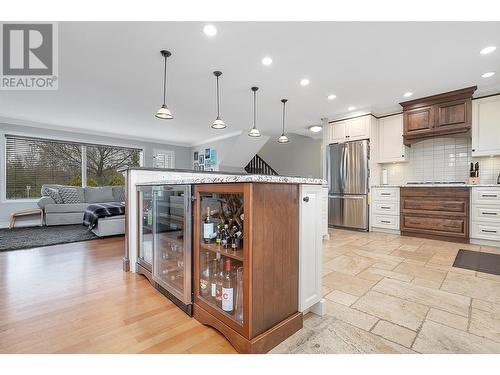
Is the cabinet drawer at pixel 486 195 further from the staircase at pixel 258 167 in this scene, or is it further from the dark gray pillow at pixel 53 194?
the dark gray pillow at pixel 53 194

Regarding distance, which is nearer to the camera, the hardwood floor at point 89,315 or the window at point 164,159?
the hardwood floor at point 89,315

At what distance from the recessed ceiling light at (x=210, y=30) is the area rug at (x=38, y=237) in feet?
12.0

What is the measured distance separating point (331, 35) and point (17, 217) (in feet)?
23.5

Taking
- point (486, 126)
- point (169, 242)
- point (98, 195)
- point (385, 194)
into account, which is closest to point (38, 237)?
point (98, 195)

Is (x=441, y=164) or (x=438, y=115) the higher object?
(x=438, y=115)

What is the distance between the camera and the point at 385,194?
441 centimetres

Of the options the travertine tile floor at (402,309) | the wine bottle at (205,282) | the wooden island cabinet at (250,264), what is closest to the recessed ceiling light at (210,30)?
the wooden island cabinet at (250,264)

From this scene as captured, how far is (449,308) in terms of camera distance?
1.65m

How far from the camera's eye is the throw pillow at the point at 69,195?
5.41 meters

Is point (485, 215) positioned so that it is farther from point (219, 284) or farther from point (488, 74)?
point (219, 284)

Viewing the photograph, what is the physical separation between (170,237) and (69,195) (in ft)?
16.6

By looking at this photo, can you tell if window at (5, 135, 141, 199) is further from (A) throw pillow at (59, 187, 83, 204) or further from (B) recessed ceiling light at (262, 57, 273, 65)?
(B) recessed ceiling light at (262, 57, 273, 65)

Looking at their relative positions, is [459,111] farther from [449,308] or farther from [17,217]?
[17,217]
